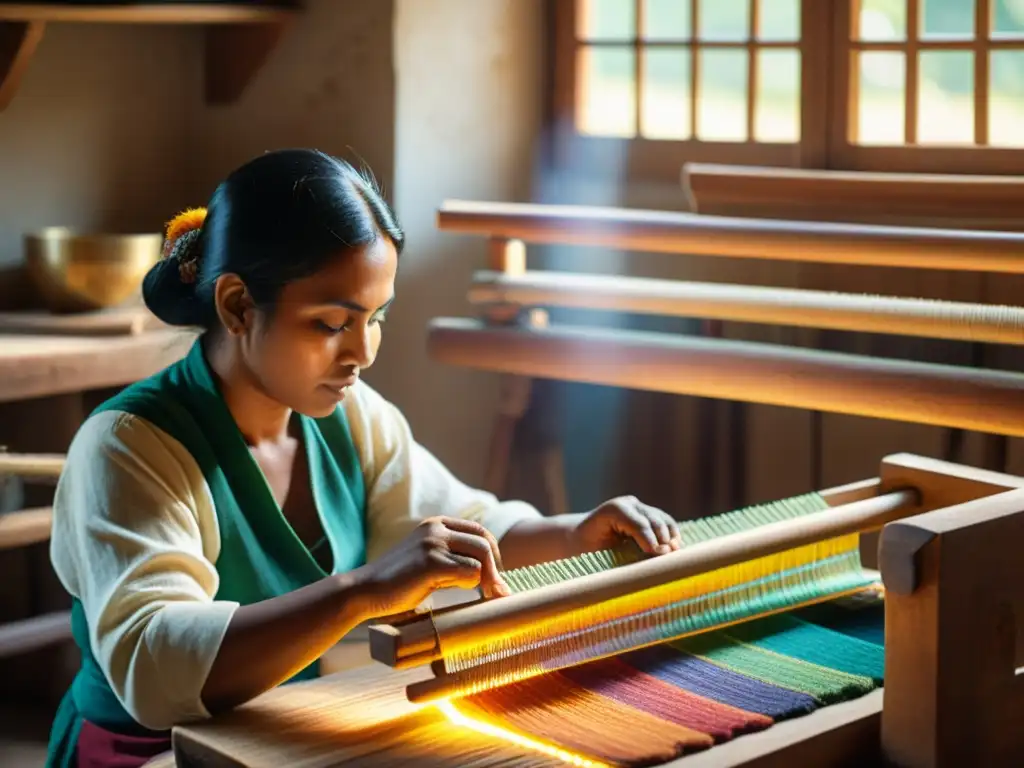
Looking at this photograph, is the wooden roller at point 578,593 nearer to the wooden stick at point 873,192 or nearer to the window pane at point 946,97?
the wooden stick at point 873,192

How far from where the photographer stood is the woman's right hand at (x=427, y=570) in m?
1.27

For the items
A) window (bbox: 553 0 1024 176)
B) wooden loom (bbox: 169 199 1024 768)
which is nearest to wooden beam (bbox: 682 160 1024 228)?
wooden loom (bbox: 169 199 1024 768)

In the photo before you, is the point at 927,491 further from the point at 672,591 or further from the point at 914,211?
the point at 914,211

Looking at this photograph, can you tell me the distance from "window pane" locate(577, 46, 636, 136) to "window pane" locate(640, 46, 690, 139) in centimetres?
3

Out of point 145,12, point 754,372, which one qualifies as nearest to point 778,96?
point 754,372

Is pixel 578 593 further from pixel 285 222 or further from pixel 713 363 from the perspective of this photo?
pixel 713 363

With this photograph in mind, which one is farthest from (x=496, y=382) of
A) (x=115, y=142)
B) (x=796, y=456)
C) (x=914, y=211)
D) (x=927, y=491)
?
(x=927, y=491)

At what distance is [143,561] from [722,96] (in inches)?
77.5

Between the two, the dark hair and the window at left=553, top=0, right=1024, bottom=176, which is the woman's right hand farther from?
the window at left=553, top=0, right=1024, bottom=176

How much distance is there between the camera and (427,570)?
4.18 ft

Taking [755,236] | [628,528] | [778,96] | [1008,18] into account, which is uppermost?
[1008,18]

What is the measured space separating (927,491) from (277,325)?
0.72 meters

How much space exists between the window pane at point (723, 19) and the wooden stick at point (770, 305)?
0.76 m

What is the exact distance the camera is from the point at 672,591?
143 centimetres
